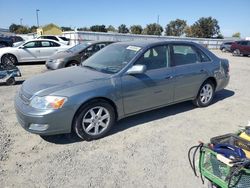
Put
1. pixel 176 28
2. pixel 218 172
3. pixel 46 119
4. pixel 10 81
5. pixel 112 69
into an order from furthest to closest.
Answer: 1. pixel 176 28
2. pixel 10 81
3. pixel 112 69
4. pixel 46 119
5. pixel 218 172

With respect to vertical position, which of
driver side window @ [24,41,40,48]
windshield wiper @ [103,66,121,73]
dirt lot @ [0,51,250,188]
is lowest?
dirt lot @ [0,51,250,188]

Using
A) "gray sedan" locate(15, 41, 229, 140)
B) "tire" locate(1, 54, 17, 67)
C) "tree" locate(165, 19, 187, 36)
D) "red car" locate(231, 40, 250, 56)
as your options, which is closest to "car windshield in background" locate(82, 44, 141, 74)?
"gray sedan" locate(15, 41, 229, 140)

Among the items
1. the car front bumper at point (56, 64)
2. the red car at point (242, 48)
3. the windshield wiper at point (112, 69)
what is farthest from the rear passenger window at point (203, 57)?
the red car at point (242, 48)

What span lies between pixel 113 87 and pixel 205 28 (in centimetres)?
6235

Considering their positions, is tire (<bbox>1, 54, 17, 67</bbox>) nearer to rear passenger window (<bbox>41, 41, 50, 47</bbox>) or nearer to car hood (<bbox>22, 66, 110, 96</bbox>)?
rear passenger window (<bbox>41, 41, 50, 47</bbox>)

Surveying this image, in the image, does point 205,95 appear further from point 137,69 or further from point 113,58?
point 113,58

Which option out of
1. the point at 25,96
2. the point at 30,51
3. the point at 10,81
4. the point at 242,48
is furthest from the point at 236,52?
the point at 25,96

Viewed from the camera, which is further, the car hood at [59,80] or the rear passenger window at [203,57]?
the rear passenger window at [203,57]

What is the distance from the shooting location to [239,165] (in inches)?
85.7

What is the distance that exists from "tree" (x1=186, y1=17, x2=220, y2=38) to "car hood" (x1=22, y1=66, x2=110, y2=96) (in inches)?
2432

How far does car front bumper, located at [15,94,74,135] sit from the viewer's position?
367 centimetres

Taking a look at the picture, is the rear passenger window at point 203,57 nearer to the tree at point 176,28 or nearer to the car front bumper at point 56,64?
the car front bumper at point 56,64

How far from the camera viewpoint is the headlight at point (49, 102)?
3699mm

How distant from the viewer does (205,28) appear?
61156 millimetres
